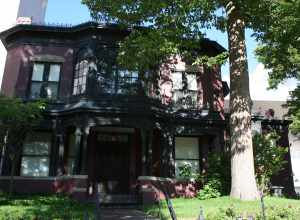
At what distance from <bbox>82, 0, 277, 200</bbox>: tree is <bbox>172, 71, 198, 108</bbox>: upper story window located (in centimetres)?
414

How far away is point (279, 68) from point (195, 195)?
345 inches

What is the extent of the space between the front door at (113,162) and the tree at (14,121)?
3945 millimetres

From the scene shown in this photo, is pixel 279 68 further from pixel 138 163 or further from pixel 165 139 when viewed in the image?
pixel 138 163

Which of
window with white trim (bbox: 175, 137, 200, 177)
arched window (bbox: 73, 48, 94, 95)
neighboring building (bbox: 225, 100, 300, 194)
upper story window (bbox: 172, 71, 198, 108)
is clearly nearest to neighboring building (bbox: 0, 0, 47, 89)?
arched window (bbox: 73, 48, 94, 95)

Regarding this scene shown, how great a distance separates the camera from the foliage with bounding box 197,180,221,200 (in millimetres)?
15719

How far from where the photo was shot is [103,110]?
54.0 ft

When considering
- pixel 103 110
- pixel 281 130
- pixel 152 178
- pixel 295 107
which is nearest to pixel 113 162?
pixel 152 178

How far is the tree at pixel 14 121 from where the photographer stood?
14.4 m

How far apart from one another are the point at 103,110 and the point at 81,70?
10.5 feet

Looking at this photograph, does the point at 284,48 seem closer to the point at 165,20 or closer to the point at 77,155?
the point at 165,20

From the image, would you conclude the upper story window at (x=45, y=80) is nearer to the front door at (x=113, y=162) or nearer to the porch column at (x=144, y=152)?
the front door at (x=113, y=162)

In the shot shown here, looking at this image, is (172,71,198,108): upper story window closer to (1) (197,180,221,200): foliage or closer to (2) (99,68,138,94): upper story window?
(2) (99,68,138,94): upper story window

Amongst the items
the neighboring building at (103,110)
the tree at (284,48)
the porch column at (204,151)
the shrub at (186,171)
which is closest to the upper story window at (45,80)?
the neighboring building at (103,110)

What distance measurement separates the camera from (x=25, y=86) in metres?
18.3
